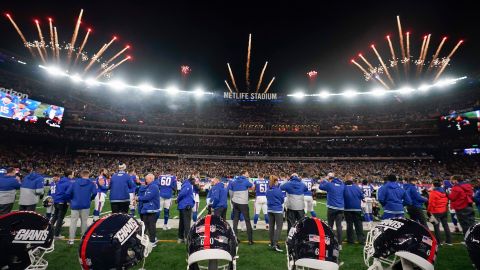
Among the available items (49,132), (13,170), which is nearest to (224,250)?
(13,170)

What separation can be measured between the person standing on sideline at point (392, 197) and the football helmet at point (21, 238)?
343 inches

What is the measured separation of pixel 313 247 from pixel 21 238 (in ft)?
10.8

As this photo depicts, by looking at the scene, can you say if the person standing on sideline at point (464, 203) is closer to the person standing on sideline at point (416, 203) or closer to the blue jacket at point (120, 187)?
the person standing on sideline at point (416, 203)

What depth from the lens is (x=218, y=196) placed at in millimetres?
8828

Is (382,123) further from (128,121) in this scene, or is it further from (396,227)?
(396,227)

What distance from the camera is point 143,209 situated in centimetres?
782

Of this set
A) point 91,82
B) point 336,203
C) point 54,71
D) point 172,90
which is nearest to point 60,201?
point 336,203

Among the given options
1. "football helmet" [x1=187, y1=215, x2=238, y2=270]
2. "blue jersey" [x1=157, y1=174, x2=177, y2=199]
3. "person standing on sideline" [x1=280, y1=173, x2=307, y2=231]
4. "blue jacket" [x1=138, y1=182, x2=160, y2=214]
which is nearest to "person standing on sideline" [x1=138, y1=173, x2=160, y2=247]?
"blue jacket" [x1=138, y1=182, x2=160, y2=214]

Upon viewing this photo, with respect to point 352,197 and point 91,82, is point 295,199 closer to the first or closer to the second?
point 352,197

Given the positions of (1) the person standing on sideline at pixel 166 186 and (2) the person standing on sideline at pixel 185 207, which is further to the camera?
A: (1) the person standing on sideline at pixel 166 186

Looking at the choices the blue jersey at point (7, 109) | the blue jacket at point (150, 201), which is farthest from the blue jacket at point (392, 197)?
the blue jersey at point (7, 109)

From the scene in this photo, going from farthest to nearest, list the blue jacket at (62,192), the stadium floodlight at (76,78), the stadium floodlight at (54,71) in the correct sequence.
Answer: the stadium floodlight at (76,78) → the stadium floodlight at (54,71) → the blue jacket at (62,192)

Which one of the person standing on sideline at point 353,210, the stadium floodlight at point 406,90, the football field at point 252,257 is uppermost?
the stadium floodlight at point 406,90

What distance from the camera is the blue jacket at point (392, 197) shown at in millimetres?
7949
